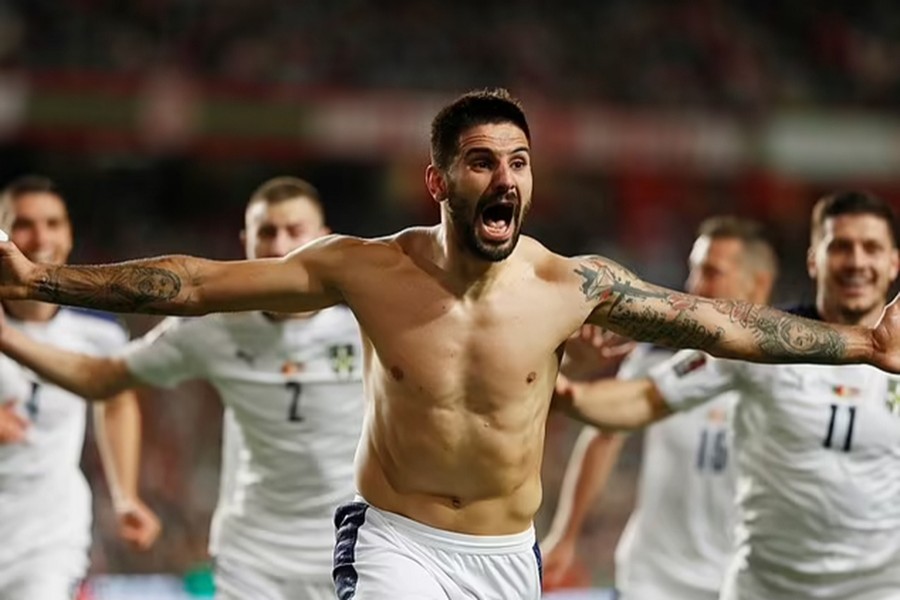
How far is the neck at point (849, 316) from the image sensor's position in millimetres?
5973

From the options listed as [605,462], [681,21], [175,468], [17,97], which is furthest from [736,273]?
[681,21]

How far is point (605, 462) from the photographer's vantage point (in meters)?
7.49

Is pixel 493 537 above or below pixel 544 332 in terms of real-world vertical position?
below

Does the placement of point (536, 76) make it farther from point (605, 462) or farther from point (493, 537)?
point (493, 537)

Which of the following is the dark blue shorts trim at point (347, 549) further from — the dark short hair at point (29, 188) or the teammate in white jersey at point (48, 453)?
the dark short hair at point (29, 188)

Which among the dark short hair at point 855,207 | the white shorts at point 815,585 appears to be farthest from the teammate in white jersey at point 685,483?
the white shorts at point 815,585

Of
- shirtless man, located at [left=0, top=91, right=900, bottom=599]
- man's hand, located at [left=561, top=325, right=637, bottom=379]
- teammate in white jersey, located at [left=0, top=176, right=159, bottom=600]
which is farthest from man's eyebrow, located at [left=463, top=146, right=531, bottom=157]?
teammate in white jersey, located at [left=0, top=176, right=159, bottom=600]

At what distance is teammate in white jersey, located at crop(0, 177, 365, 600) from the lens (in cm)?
620

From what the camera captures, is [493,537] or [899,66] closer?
[493,537]

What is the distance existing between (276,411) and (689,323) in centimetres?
194

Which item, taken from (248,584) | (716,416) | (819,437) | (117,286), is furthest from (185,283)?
(716,416)

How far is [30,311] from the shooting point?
6.82 m

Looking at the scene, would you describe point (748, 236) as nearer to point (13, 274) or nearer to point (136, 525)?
point (136, 525)

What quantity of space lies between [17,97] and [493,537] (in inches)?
620
